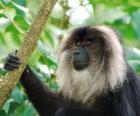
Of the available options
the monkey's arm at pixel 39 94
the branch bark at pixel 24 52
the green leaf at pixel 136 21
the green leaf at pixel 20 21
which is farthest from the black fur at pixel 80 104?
the branch bark at pixel 24 52

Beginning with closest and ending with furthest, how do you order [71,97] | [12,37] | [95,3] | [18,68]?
1. [18,68]
2. [12,37]
3. [95,3]
4. [71,97]

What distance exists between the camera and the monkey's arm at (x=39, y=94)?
3.07 m

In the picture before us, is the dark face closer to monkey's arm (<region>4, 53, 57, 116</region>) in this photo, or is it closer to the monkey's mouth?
the monkey's mouth

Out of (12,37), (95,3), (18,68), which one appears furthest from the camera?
(95,3)

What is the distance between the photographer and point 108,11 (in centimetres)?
284

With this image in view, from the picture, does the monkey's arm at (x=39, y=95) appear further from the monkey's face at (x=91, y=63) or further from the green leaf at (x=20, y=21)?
the green leaf at (x=20, y=21)

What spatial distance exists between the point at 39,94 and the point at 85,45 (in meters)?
0.51

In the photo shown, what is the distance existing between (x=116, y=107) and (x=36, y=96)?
25.2 inches

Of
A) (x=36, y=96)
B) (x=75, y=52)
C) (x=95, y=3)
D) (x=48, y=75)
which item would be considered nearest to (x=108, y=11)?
(x=95, y=3)

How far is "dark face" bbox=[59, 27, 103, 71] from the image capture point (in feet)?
9.55

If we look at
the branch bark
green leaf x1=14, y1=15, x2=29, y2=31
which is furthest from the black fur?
the branch bark

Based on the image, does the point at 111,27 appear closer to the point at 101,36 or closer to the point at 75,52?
the point at 101,36

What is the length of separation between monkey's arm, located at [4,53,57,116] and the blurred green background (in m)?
0.05

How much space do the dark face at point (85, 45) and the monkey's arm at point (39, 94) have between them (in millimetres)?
307
